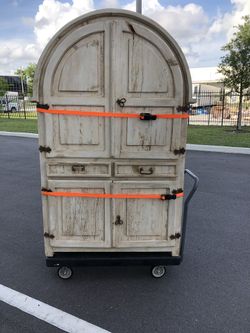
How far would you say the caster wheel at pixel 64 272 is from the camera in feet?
10.5

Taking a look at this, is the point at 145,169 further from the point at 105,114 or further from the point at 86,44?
the point at 86,44

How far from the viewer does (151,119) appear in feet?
9.02

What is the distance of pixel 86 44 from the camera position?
2.62 meters

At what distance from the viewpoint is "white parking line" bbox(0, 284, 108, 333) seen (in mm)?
2523

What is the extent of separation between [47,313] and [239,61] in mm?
14929

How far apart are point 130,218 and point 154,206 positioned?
26 centimetres

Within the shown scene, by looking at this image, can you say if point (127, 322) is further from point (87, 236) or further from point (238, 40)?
point (238, 40)

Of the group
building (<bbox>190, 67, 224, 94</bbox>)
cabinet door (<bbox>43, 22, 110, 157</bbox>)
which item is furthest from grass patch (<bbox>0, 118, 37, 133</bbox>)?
building (<bbox>190, 67, 224, 94</bbox>)

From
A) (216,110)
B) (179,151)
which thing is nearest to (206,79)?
(216,110)

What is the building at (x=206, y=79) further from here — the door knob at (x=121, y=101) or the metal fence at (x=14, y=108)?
the door knob at (x=121, y=101)

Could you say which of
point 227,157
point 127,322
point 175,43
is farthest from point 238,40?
point 127,322

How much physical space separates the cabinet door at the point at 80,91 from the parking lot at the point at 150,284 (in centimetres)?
135

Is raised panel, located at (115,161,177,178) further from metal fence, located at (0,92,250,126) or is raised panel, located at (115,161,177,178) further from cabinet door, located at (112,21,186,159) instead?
metal fence, located at (0,92,250,126)

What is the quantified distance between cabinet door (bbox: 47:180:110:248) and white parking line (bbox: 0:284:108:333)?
1.81 feet
